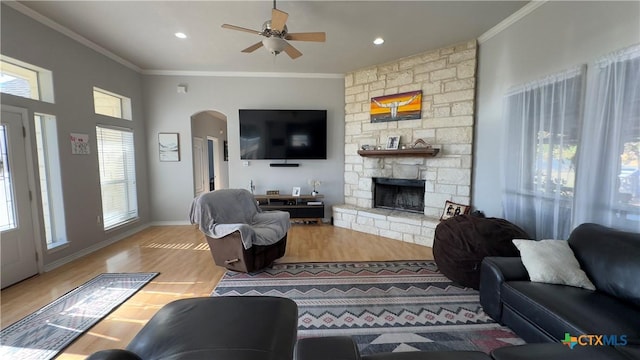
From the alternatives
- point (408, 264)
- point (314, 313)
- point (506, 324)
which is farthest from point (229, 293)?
point (506, 324)

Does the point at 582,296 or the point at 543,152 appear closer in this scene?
the point at 582,296

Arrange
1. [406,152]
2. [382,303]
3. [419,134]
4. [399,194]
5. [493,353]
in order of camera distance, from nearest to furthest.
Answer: [493,353], [382,303], [406,152], [419,134], [399,194]

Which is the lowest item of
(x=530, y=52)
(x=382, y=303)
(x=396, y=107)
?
(x=382, y=303)

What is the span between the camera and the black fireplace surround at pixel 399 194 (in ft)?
14.6

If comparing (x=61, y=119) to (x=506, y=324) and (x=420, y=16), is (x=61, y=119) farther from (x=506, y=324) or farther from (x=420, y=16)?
(x=506, y=324)

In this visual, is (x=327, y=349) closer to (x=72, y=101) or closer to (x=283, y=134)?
(x=283, y=134)

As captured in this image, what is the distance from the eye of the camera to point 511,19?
3.01m

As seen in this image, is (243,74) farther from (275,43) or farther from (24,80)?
(24,80)

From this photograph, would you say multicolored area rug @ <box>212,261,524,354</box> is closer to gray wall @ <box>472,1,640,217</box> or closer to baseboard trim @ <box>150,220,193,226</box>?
gray wall @ <box>472,1,640,217</box>

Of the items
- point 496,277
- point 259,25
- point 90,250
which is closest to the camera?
point 496,277

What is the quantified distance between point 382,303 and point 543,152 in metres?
2.17

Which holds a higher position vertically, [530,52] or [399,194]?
[530,52]

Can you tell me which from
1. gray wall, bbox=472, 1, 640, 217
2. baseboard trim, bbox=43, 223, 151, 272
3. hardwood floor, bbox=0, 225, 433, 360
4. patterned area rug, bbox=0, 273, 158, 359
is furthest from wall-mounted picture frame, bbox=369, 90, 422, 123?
baseboard trim, bbox=43, 223, 151, 272

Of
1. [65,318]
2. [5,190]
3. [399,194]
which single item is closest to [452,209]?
[399,194]
